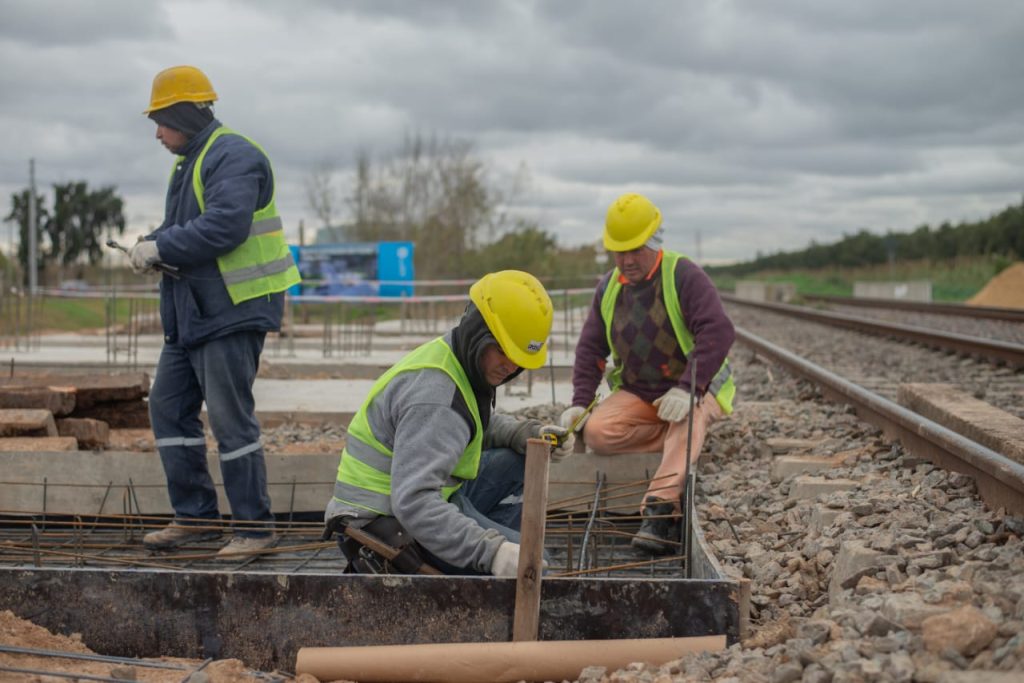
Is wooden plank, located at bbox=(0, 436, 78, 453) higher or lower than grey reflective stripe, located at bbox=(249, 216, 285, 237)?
lower

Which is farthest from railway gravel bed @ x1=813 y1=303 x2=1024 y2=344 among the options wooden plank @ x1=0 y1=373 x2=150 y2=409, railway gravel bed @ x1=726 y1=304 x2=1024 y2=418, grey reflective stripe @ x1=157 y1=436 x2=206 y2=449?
grey reflective stripe @ x1=157 y1=436 x2=206 y2=449

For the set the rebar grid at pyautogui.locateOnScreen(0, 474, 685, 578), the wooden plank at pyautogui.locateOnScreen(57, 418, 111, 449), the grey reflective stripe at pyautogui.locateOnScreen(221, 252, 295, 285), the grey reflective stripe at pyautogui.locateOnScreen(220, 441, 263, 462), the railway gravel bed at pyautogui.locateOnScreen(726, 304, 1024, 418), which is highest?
the grey reflective stripe at pyautogui.locateOnScreen(221, 252, 295, 285)

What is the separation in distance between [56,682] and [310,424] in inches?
174

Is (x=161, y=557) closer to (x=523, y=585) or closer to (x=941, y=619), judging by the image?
(x=523, y=585)

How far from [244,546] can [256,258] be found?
128cm

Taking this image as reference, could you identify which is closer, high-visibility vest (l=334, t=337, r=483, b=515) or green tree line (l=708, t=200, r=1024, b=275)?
high-visibility vest (l=334, t=337, r=483, b=515)

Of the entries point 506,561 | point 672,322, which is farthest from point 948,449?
point 506,561

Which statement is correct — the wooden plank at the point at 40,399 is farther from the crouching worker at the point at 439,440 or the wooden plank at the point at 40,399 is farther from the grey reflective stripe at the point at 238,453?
the crouching worker at the point at 439,440

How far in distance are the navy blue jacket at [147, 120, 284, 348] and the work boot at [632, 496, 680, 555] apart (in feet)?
6.19

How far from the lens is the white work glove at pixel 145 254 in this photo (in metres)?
4.64

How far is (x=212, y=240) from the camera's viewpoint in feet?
15.3

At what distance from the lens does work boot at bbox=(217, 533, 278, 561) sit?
15.1ft

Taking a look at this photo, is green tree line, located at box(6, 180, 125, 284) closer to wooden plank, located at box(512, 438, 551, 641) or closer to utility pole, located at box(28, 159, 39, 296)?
utility pole, located at box(28, 159, 39, 296)

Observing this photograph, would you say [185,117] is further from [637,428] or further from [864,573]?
[864,573]
